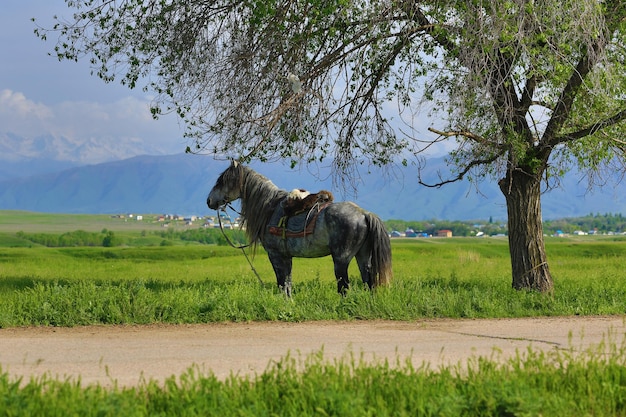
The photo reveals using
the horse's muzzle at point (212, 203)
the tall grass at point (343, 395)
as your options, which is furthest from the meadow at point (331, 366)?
the horse's muzzle at point (212, 203)

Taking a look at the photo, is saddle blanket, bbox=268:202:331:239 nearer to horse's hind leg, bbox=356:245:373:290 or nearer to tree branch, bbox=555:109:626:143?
horse's hind leg, bbox=356:245:373:290

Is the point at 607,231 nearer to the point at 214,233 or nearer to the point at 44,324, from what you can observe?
the point at 214,233

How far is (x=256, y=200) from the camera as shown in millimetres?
15602

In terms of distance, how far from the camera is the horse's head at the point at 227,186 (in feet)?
51.5

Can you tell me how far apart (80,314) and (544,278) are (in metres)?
10.8

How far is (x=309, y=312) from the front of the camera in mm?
13648

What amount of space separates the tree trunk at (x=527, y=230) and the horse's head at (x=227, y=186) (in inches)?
256

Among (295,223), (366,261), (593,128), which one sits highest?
(593,128)

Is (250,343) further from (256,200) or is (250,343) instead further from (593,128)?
(593,128)

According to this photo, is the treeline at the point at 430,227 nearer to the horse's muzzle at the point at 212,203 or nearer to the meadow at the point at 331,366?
the meadow at the point at 331,366

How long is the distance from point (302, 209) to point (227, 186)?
195 centimetres

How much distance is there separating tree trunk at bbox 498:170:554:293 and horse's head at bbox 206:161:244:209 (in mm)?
6497

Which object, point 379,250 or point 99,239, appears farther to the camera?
point 99,239

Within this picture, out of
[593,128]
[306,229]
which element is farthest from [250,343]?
[593,128]
